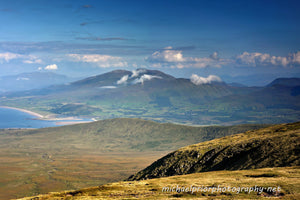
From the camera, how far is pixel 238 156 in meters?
102

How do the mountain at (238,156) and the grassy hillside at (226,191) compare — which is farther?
the mountain at (238,156)

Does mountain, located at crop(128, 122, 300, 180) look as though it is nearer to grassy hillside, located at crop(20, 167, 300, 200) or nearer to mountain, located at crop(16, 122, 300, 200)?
mountain, located at crop(16, 122, 300, 200)

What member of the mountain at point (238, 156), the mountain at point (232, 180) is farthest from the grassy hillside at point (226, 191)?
the mountain at point (238, 156)

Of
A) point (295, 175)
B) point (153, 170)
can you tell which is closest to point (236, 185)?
point (295, 175)

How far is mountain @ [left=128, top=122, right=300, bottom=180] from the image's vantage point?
8469 cm

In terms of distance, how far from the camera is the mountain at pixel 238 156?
84688mm

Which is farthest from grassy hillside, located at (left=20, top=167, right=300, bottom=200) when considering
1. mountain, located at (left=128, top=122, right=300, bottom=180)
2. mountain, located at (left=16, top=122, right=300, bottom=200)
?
mountain, located at (left=128, top=122, right=300, bottom=180)

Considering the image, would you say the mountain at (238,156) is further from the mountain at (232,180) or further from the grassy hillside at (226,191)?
the grassy hillside at (226,191)

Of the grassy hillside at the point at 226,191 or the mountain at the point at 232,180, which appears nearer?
the grassy hillside at the point at 226,191

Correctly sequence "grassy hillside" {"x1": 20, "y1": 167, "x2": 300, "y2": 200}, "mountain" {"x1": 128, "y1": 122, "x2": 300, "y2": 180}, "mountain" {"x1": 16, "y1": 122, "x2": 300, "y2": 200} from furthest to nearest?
"mountain" {"x1": 128, "y1": 122, "x2": 300, "y2": 180}
"mountain" {"x1": 16, "y1": 122, "x2": 300, "y2": 200}
"grassy hillside" {"x1": 20, "y1": 167, "x2": 300, "y2": 200}

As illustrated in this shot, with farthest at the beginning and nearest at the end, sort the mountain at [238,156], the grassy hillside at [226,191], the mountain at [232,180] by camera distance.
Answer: the mountain at [238,156]
the mountain at [232,180]
the grassy hillside at [226,191]

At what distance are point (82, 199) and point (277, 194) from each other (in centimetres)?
4116

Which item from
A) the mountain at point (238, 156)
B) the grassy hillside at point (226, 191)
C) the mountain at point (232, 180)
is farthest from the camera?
the mountain at point (238, 156)

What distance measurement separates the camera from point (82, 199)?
63.0 m
